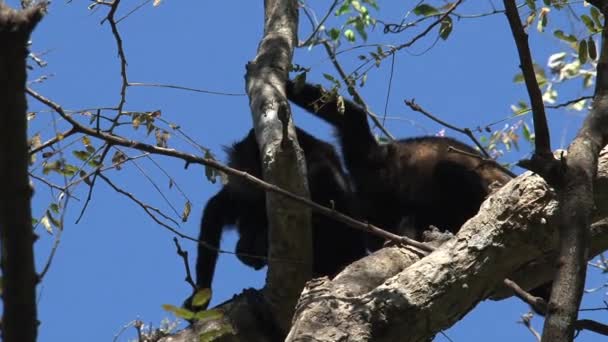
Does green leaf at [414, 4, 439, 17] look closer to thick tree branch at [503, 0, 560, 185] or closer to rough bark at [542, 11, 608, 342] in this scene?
rough bark at [542, 11, 608, 342]

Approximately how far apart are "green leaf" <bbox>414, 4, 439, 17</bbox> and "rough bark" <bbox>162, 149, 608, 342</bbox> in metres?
1.24

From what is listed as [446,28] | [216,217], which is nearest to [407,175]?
[216,217]

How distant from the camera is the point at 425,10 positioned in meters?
4.53

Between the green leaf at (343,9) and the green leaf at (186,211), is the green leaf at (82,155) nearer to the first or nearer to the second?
the green leaf at (186,211)

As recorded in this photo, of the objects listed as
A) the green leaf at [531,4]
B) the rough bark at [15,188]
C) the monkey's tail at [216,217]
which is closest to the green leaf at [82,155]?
the monkey's tail at [216,217]

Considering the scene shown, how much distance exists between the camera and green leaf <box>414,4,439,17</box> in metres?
4.51

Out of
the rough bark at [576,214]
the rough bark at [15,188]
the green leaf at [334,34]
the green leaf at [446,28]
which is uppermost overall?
the green leaf at [334,34]

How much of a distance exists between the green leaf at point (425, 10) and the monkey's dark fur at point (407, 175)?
1.00m

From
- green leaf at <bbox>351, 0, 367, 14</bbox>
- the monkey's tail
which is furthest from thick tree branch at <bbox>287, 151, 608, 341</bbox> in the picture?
green leaf at <bbox>351, 0, 367, 14</bbox>

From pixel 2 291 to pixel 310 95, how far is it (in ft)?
13.4

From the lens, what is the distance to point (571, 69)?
7.51 meters

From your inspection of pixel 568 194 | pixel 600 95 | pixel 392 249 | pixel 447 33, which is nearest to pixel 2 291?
pixel 568 194

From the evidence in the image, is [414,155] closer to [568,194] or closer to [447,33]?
[447,33]

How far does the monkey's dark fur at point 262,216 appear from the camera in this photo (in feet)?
16.6
